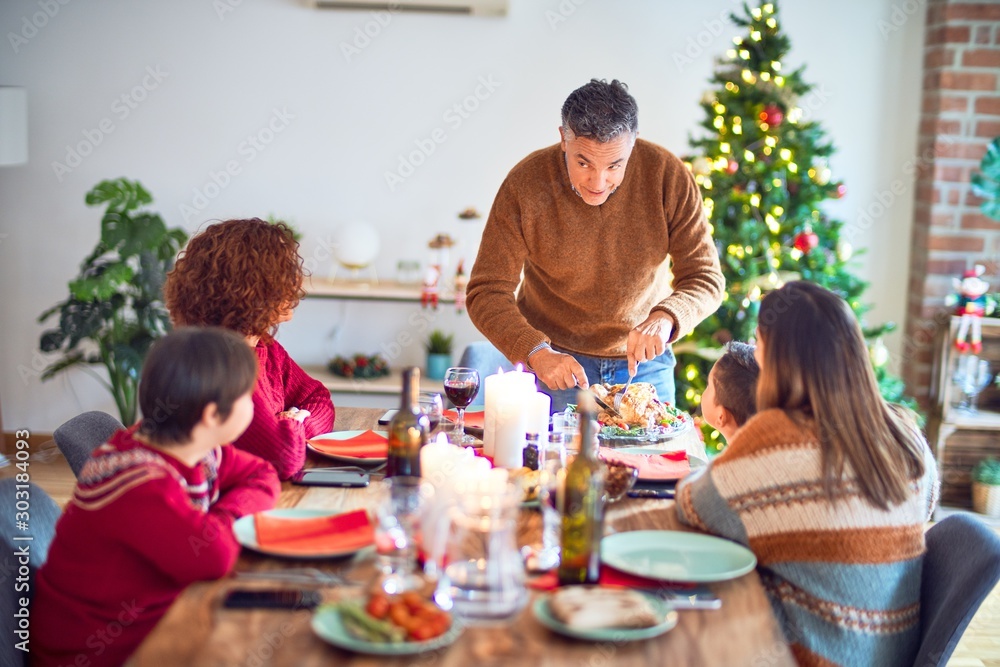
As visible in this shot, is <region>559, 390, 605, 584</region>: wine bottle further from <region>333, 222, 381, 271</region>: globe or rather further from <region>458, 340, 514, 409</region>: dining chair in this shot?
<region>333, 222, 381, 271</region>: globe

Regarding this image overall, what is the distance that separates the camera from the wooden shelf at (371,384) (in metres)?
4.42

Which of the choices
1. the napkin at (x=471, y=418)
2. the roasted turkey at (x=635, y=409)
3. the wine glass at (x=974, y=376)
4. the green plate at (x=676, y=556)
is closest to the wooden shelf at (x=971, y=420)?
the wine glass at (x=974, y=376)

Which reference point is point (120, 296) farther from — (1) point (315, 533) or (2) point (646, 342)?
(1) point (315, 533)

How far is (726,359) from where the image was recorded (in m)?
2.19

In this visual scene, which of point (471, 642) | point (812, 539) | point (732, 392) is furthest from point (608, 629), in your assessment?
point (732, 392)

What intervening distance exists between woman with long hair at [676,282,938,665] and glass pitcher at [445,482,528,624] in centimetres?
46

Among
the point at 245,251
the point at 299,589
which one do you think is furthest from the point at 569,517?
the point at 245,251

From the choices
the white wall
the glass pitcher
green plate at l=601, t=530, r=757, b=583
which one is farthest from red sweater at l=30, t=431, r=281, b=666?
the white wall

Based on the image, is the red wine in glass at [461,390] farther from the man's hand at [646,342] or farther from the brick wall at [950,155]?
the brick wall at [950,155]

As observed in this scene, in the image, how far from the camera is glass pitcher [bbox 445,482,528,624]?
1.35 metres

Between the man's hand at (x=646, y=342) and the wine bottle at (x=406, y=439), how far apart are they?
29.2 inches

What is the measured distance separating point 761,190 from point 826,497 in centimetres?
258

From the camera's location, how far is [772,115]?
3.96 meters

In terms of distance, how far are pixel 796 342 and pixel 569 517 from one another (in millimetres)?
505
